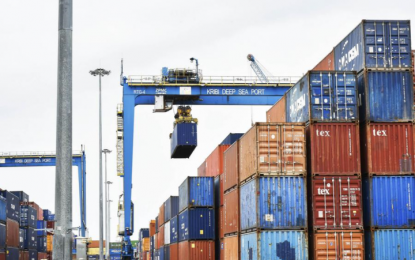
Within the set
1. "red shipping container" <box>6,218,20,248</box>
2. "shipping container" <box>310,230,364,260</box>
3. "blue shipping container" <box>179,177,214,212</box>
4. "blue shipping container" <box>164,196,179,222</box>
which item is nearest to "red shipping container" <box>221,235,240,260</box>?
"shipping container" <box>310,230,364,260</box>

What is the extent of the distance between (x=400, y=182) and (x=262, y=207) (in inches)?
202

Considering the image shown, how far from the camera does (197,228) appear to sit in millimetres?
43906

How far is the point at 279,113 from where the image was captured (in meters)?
32.3

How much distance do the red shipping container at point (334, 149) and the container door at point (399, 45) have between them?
10.2ft

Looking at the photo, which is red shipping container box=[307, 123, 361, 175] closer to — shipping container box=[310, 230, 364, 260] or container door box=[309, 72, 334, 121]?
container door box=[309, 72, 334, 121]

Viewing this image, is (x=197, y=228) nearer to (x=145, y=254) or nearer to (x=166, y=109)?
(x=166, y=109)

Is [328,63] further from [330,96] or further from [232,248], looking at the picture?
[232,248]

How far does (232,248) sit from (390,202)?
902 cm

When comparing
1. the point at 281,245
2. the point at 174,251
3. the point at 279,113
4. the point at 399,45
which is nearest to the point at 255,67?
the point at 174,251

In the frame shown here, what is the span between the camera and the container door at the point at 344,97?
25.9 meters

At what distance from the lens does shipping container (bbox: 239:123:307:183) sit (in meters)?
25.7

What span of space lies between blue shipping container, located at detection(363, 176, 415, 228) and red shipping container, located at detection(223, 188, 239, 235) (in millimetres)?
7195

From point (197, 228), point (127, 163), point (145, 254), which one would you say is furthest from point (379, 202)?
point (145, 254)

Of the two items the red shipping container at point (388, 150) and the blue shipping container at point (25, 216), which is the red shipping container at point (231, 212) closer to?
the red shipping container at point (388, 150)
